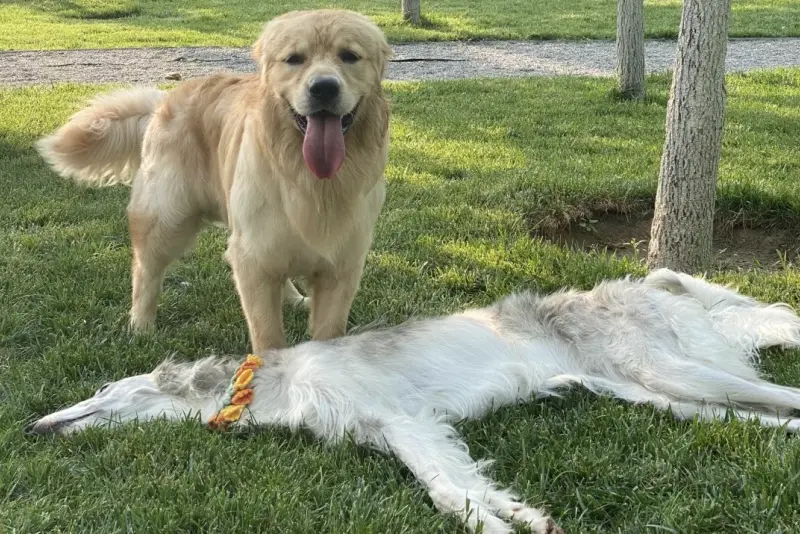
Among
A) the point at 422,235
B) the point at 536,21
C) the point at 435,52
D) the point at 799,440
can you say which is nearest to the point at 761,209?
the point at 422,235

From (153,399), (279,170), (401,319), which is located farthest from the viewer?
(401,319)

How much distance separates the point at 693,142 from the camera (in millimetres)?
4500

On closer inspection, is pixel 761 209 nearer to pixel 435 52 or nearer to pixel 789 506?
pixel 789 506

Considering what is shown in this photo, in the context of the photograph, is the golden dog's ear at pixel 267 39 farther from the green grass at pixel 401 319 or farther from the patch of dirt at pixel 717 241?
the patch of dirt at pixel 717 241

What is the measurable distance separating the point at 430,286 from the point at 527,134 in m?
3.97

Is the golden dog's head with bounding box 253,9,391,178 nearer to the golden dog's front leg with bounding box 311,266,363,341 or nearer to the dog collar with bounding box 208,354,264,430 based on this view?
the golden dog's front leg with bounding box 311,266,363,341

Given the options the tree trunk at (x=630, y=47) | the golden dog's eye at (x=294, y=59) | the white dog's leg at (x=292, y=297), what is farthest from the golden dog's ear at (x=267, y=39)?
the tree trunk at (x=630, y=47)

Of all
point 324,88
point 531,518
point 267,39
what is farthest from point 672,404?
point 267,39

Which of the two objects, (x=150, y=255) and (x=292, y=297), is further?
(x=292, y=297)

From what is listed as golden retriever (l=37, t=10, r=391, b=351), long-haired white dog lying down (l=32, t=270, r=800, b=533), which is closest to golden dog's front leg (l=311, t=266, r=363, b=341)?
golden retriever (l=37, t=10, r=391, b=351)

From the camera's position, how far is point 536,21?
17656 millimetres

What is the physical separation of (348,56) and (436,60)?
423 inches

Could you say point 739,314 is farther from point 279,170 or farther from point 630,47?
Result: point 630,47

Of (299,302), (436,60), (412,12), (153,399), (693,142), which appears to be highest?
(412,12)
